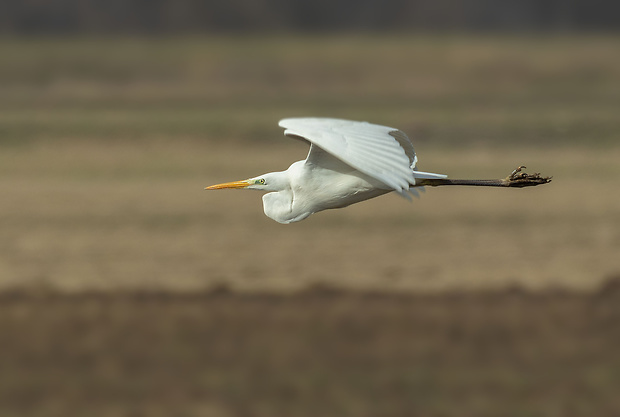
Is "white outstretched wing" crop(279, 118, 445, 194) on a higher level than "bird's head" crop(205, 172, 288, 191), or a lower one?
higher

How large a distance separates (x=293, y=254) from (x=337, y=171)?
11.9 metres

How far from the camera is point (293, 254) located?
16.4 metres

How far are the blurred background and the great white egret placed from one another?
6.44m

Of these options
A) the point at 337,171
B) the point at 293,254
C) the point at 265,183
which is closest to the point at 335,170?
the point at 337,171

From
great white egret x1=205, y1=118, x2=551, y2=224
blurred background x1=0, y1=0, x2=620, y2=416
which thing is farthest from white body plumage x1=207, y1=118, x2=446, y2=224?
blurred background x1=0, y1=0, x2=620, y2=416

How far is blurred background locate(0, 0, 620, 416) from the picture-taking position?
36.5 ft

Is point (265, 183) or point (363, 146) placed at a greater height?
point (363, 146)

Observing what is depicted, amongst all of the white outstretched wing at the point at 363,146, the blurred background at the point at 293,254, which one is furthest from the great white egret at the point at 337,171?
the blurred background at the point at 293,254

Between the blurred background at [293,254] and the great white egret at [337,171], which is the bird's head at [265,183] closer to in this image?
the great white egret at [337,171]

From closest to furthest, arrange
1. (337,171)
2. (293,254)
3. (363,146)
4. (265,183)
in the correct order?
A: (363,146), (337,171), (265,183), (293,254)

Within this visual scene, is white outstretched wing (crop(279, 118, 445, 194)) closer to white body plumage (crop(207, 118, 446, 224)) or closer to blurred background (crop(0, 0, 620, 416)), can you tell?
white body plumage (crop(207, 118, 446, 224))

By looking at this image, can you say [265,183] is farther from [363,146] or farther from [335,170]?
[363,146]

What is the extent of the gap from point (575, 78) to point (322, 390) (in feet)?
89.2

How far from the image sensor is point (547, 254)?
16.7 meters
